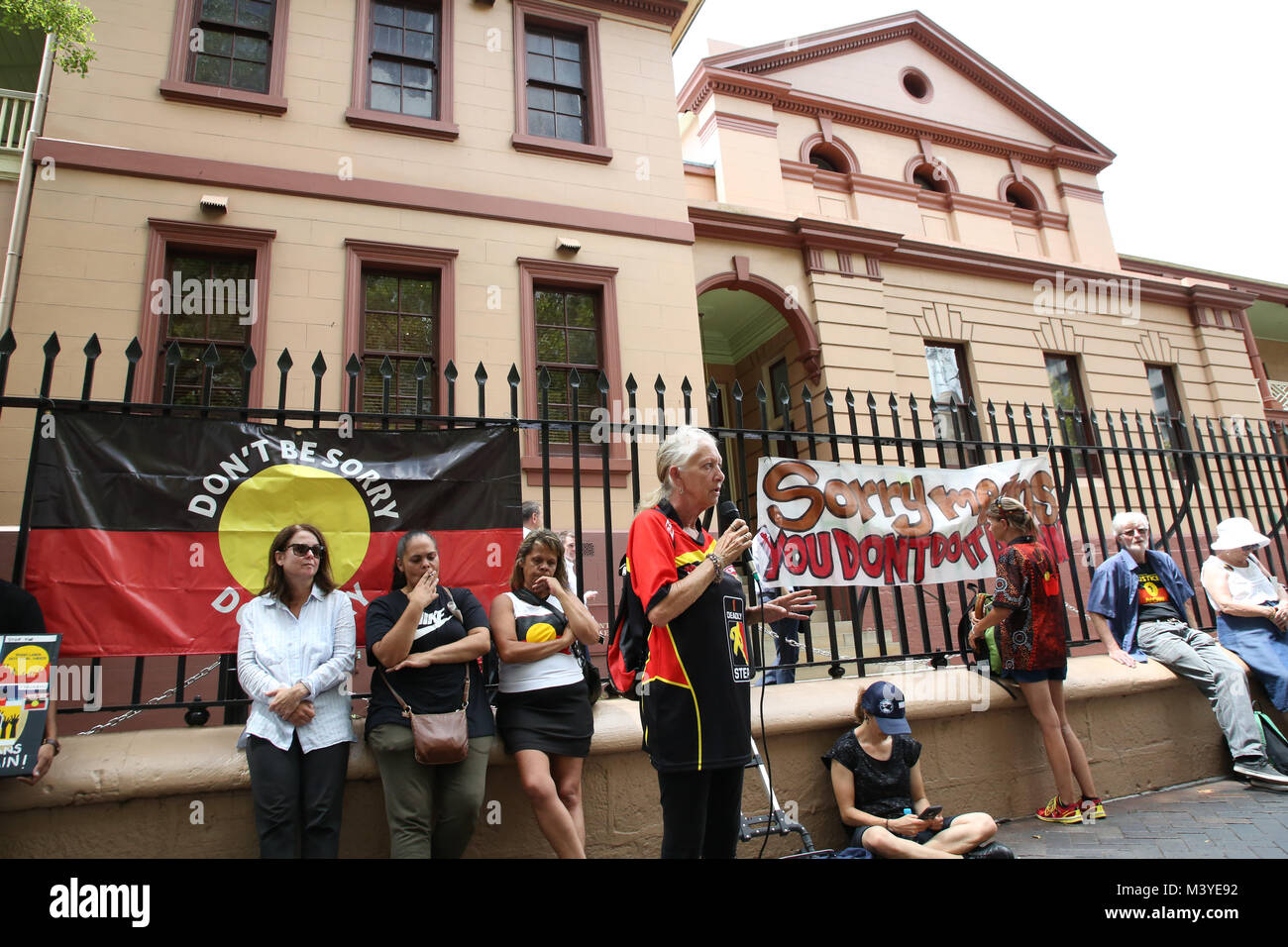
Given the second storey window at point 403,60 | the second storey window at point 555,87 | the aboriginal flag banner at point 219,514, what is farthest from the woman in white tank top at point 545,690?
the second storey window at point 555,87

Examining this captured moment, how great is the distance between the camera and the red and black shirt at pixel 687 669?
8.57ft

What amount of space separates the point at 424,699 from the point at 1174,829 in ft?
14.3

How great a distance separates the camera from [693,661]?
2691 millimetres

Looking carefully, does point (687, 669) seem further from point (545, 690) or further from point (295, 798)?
point (295, 798)

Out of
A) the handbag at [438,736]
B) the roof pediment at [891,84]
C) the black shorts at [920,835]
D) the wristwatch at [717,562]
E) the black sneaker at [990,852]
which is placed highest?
the roof pediment at [891,84]

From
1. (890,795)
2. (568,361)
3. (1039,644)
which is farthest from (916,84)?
Result: (890,795)

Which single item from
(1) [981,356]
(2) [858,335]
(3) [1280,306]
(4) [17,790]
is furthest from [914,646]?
(3) [1280,306]

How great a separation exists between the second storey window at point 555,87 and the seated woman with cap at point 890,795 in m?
9.82

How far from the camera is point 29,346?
25.8 feet

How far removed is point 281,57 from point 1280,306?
22.8 meters

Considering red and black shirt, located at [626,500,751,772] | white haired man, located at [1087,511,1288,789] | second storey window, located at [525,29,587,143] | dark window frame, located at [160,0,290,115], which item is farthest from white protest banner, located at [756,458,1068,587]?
dark window frame, located at [160,0,290,115]

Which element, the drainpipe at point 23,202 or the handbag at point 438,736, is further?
the drainpipe at point 23,202

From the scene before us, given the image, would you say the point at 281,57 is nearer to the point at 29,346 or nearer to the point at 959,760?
the point at 29,346

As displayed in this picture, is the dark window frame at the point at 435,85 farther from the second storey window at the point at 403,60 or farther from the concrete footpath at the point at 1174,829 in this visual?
the concrete footpath at the point at 1174,829
